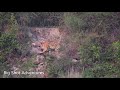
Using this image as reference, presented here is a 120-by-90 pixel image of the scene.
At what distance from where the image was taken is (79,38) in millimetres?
6766

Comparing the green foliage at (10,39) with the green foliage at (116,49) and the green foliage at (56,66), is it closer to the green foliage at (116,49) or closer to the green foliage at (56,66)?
the green foliage at (56,66)

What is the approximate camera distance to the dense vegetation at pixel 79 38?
6.71 metres

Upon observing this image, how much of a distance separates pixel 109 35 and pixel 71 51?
723 mm

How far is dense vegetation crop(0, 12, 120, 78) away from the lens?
6.71m

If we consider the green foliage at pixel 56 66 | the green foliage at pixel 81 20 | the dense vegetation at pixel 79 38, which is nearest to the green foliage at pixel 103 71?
the dense vegetation at pixel 79 38

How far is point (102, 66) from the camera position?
671cm

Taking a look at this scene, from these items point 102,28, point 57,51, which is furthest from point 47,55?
point 102,28

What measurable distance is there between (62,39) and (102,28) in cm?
72

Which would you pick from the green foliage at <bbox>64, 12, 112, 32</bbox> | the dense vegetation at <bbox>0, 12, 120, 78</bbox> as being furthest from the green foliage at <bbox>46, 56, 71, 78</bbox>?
the green foliage at <bbox>64, 12, 112, 32</bbox>
